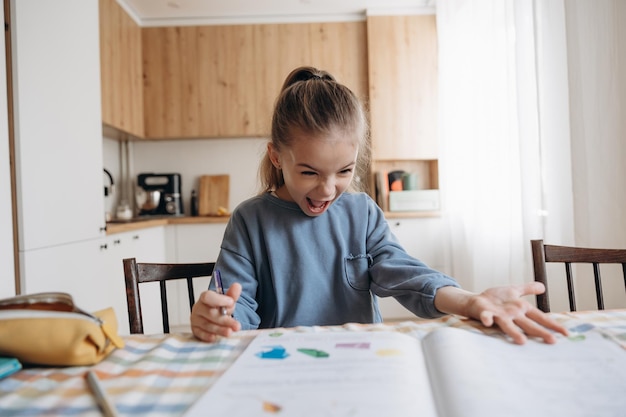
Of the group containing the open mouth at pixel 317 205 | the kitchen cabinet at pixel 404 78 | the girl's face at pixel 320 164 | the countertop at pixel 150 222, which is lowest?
the countertop at pixel 150 222

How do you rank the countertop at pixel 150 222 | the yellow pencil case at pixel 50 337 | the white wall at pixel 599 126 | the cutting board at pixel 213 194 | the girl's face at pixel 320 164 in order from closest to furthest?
the yellow pencil case at pixel 50 337 → the girl's face at pixel 320 164 → the white wall at pixel 599 126 → the countertop at pixel 150 222 → the cutting board at pixel 213 194

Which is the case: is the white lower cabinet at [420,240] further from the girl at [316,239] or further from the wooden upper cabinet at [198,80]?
the girl at [316,239]

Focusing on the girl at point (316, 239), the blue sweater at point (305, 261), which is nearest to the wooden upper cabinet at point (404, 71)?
the girl at point (316, 239)

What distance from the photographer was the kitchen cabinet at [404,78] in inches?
137

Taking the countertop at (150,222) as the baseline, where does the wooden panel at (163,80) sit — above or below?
above

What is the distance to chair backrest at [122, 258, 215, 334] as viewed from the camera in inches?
35.3

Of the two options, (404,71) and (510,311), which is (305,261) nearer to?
(510,311)

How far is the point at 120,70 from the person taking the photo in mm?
3135

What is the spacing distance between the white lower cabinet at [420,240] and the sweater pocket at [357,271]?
2190 millimetres

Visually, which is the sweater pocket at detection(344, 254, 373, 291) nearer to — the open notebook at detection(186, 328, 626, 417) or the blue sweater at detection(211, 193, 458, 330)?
the blue sweater at detection(211, 193, 458, 330)

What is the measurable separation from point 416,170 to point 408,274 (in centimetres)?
298

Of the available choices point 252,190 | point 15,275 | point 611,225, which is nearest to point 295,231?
point 15,275

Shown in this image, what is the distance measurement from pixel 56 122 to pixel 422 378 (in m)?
1.90

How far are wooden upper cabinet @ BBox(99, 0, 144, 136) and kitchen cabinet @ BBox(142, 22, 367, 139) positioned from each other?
0.38 feet
